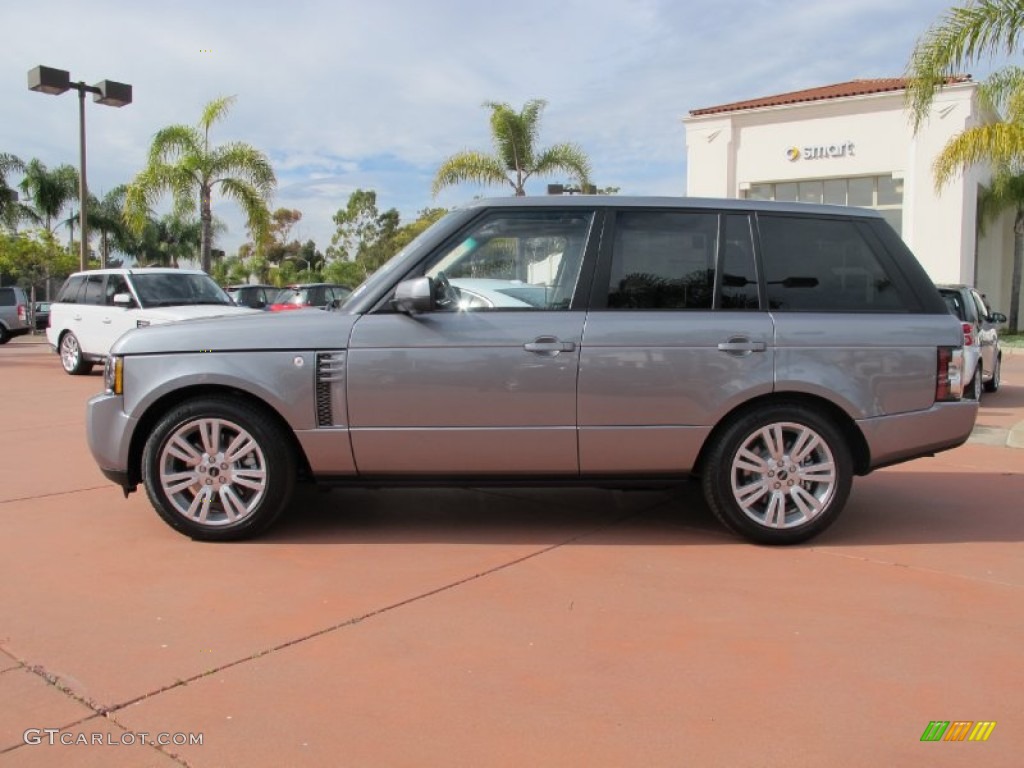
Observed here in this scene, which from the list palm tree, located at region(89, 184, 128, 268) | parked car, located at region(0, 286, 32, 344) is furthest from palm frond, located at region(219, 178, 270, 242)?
palm tree, located at region(89, 184, 128, 268)

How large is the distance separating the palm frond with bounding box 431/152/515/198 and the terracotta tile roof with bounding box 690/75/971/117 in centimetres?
724

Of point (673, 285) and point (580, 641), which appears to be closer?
point (580, 641)

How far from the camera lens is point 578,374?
4523mm

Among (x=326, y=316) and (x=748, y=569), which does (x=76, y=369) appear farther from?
(x=748, y=569)

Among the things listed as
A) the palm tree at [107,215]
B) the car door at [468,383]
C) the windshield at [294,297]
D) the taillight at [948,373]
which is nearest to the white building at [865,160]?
the windshield at [294,297]

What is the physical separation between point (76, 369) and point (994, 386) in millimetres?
14271

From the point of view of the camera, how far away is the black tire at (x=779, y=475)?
15.2 ft

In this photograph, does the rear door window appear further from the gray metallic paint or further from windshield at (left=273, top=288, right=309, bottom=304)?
the gray metallic paint

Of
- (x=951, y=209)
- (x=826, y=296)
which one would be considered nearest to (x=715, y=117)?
(x=951, y=209)

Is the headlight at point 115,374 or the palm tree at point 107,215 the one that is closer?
the headlight at point 115,374

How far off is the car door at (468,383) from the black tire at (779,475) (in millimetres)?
811

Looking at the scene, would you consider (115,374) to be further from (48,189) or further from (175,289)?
(48,189)

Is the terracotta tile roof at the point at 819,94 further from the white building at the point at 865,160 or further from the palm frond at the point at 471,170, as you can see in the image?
the palm frond at the point at 471,170

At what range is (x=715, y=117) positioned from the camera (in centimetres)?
2547
